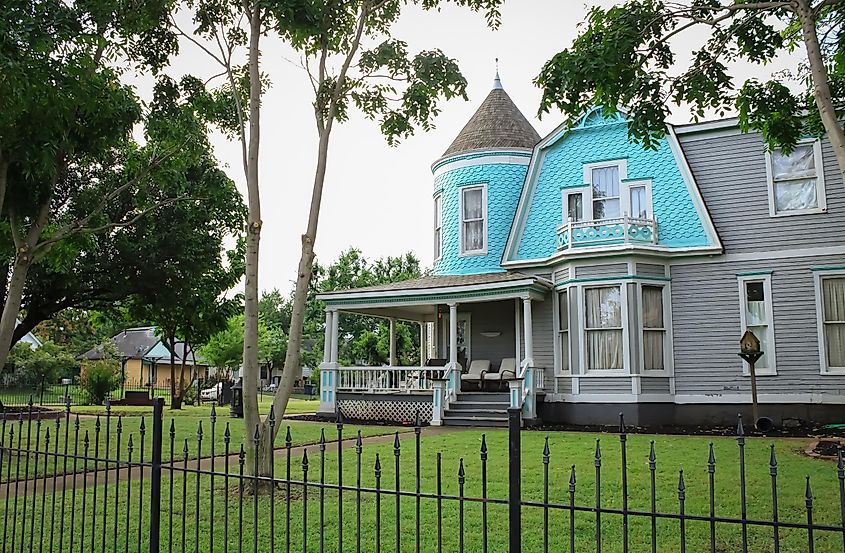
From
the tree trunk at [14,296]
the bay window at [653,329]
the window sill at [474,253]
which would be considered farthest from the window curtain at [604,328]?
the tree trunk at [14,296]

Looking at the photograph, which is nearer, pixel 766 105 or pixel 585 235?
pixel 766 105

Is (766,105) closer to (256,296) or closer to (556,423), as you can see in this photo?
(256,296)

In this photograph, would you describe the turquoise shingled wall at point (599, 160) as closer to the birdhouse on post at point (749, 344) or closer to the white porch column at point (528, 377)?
the white porch column at point (528, 377)

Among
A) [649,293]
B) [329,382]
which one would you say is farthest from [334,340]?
[649,293]

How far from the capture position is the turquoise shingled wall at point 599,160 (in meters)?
18.4

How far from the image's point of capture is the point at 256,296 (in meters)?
8.47

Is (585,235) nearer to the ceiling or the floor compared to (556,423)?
nearer to the ceiling

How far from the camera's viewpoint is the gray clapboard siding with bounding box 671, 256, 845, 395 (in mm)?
16812

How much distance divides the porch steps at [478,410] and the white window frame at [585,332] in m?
2.17

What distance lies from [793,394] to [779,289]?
244 centimetres

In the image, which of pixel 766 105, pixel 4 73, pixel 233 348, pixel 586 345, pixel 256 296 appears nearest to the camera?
pixel 4 73

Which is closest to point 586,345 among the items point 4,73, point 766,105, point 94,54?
point 766,105

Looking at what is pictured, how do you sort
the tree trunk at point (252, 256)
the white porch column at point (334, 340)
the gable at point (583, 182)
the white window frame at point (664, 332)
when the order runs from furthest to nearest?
the white porch column at point (334, 340), the gable at point (583, 182), the white window frame at point (664, 332), the tree trunk at point (252, 256)

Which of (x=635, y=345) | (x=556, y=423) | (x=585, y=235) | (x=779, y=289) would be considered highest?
(x=585, y=235)
